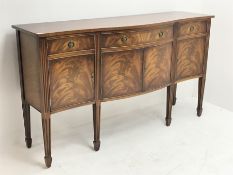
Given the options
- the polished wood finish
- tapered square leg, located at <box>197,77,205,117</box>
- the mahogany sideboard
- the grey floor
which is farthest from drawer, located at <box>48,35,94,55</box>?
tapered square leg, located at <box>197,77,205,117</box>

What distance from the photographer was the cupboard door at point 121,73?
90.3 inches

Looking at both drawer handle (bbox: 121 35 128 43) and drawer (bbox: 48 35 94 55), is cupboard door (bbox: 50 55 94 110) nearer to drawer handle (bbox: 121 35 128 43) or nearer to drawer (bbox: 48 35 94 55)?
drawer (bbox: 48 35 94 55)

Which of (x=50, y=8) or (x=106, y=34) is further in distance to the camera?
(x=50, y=8)

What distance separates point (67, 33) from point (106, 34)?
286 millimetres

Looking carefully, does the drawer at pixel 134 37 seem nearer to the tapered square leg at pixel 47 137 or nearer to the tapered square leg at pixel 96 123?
the tapered square leg at pixel 96 123

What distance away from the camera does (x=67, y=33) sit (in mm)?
2037

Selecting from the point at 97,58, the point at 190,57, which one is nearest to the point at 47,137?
the point at 97,58

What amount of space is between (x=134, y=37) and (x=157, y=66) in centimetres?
34

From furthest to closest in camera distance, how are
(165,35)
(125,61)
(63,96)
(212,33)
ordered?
(212,33)
(165,35)
(125,61)
(63,96)

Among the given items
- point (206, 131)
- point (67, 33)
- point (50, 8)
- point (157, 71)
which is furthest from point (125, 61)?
point (206, 131)

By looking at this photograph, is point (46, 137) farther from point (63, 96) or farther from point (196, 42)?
point (196, 42)

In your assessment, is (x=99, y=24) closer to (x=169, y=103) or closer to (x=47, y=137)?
(x=47, y=137)

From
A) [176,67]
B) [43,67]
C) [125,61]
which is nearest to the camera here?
[43,67]

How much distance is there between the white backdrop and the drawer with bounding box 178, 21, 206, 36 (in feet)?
1.46
